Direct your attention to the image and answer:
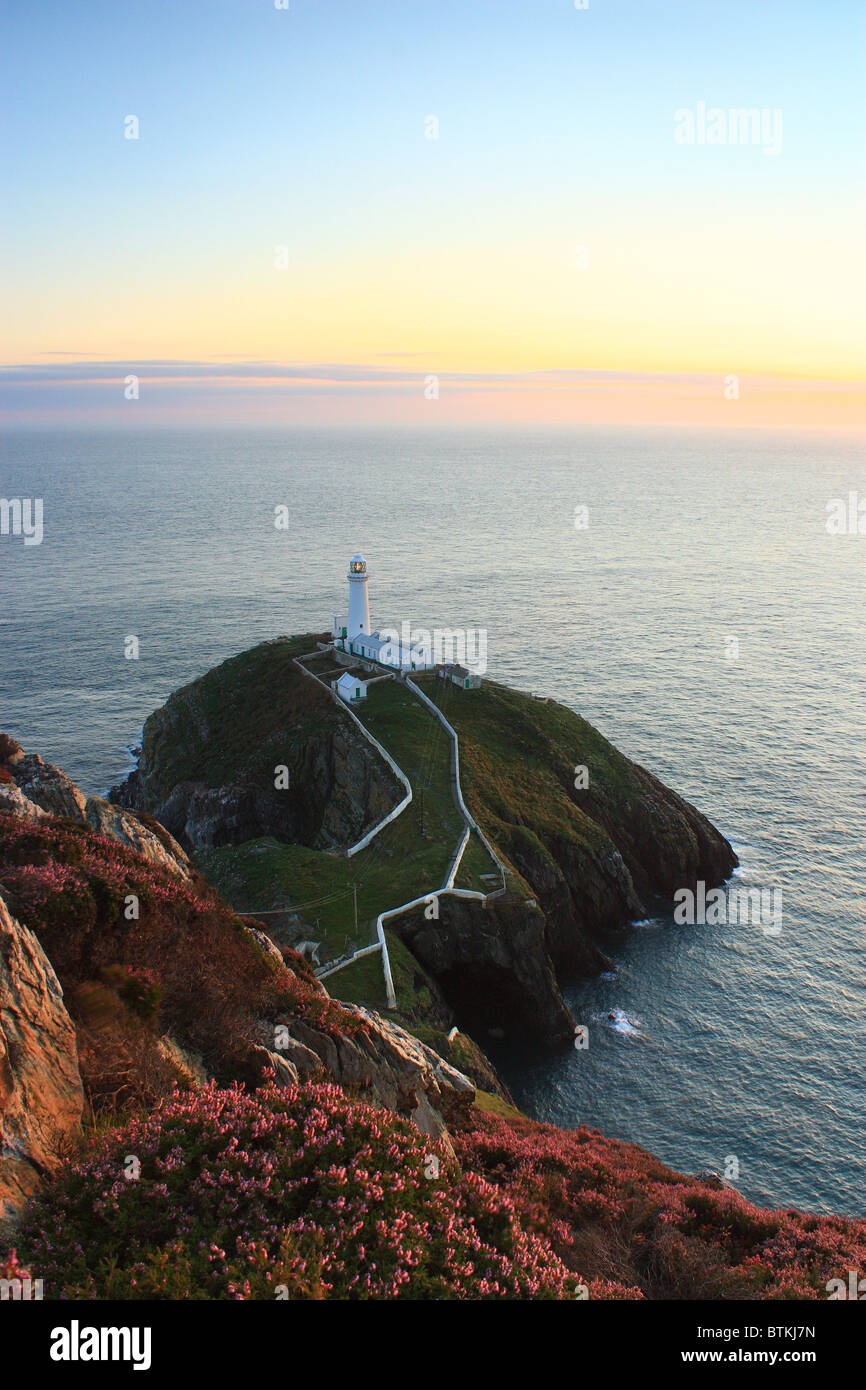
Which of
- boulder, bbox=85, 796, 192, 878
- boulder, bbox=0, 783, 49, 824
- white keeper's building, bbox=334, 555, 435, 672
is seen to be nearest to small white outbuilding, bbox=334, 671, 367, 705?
white keeper's building, bbox=334, 555, 435, 672

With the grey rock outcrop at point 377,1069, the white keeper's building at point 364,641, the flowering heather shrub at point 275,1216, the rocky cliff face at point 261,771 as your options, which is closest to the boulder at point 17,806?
the grey rock outcrop at point 377,1069

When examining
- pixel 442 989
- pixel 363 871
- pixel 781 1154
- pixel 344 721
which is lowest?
pixel 781 1154

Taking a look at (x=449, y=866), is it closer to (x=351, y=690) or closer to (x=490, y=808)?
(x=490, y=808)

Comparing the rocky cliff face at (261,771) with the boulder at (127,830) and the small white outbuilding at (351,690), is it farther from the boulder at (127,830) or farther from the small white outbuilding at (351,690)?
the boulder at (127,830)

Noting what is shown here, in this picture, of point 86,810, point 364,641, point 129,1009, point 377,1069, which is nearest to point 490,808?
point 364,641

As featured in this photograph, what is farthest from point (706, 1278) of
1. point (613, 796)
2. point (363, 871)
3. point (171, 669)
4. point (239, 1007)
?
point (171, 669)

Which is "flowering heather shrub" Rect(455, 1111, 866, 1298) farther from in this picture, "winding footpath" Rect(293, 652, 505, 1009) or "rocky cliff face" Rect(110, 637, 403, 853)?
"rocky cliff face" Rect(110, 637, 403, 853)
